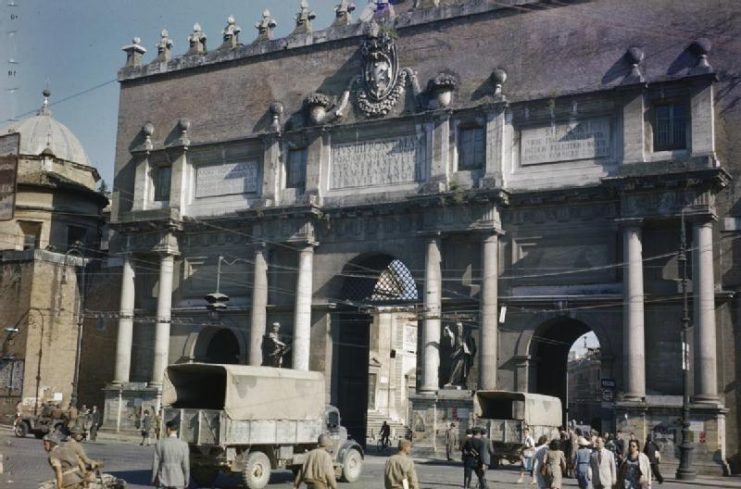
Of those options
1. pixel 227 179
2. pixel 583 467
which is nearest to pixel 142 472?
pixel 583 467

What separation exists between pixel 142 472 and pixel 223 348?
738 inches

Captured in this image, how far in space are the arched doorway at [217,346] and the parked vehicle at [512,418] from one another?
1314cm

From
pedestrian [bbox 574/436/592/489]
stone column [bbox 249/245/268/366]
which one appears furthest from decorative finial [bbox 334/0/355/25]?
pedestrian [bbox 574/436/592/489]

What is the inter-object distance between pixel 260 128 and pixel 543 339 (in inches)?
594

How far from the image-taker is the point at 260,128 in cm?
4206

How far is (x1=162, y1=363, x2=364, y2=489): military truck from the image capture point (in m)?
22.2

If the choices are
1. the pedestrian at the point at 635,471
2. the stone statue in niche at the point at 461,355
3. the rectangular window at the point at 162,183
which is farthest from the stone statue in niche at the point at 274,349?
the pedestrian at the point at 635,471

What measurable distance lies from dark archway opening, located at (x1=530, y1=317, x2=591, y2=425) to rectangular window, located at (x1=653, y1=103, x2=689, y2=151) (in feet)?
22.6

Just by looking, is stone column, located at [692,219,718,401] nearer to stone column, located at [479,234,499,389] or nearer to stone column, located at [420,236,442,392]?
stone column, located at [479,234,499,389]

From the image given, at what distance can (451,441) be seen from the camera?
113 feet

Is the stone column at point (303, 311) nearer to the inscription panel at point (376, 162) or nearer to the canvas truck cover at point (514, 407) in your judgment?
the inscription panel at point (376, 162)

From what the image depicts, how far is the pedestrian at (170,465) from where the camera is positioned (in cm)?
1520

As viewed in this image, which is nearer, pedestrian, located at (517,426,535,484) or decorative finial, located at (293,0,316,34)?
pedestrian, located at (517,426,535,484)

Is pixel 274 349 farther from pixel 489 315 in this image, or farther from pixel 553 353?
pixel 553 353
